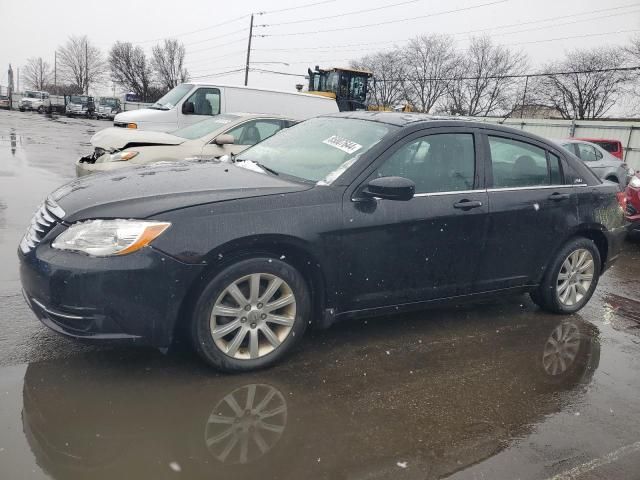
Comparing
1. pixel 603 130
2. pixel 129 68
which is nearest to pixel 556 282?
pixel 603 130

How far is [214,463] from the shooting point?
7.89 feet

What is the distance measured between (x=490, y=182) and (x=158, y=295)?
2563 millimetres

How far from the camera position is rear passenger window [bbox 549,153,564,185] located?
4496 mm

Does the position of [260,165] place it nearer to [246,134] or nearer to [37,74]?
[246,134]

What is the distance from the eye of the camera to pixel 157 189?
10.5 feet

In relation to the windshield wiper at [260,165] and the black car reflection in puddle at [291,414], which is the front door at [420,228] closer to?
the black car reflection in puddle at [291,414]

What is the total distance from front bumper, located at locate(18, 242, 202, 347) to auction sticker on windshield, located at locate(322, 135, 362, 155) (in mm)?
1410

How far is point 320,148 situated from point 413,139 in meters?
0.67

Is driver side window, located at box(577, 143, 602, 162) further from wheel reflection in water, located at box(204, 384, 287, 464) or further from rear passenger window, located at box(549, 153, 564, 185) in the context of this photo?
wheel reflection in water, located at box(204, 384, 287, 464)

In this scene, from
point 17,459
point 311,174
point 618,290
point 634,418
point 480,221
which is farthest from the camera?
point 618,290

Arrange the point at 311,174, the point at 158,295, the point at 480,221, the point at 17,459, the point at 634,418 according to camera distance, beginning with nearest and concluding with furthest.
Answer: the point at 17,459 < the point at 158,295 < the point at 634,418 < the point at 311,174 < the point at 480,221

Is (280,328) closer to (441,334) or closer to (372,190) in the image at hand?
(372,190)

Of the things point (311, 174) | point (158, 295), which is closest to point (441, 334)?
point (311, 174)

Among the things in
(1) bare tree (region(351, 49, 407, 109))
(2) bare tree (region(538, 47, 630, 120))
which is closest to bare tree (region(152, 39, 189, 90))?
(1) bare tree (region(351, 49, 407, 109))
